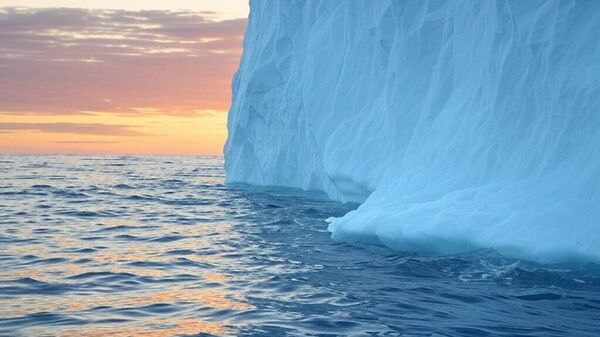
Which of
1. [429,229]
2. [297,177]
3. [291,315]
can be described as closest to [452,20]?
[429,229]

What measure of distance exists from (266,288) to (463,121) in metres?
6.31

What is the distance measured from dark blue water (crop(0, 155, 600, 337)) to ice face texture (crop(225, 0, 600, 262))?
0.63m

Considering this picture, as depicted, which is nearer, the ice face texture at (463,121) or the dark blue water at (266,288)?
the dark blue water at (266,288)

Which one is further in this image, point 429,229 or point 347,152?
point 347,152

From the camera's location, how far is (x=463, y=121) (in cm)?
1473

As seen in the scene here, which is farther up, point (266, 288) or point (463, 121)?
point (463, 121)

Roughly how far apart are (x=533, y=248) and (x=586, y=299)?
153cm

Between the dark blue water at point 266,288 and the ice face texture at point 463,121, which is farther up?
the ice face texture at point 463,121

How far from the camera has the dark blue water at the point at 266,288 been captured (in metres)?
8.36

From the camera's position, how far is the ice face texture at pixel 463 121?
1140cm

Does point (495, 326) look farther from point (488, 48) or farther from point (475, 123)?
point (488, 48)

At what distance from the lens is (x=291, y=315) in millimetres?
8906

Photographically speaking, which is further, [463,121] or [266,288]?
[463,121]

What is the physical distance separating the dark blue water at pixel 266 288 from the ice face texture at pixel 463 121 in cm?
63
